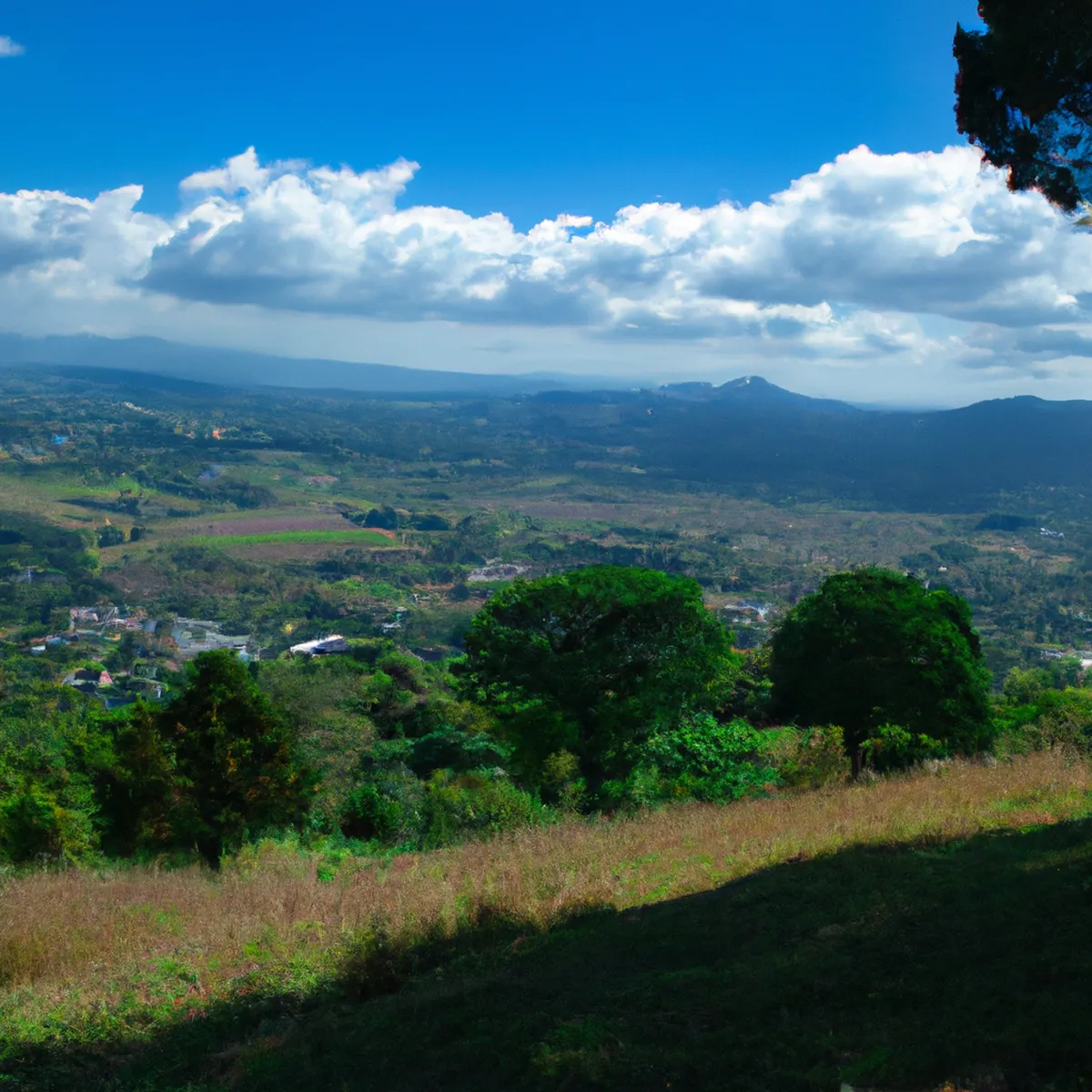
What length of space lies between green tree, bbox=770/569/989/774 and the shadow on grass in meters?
9.14

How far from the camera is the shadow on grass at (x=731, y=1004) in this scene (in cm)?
313

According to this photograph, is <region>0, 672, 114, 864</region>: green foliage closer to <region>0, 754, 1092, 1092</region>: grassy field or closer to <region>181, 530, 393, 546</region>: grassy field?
<region>0, 754, 1092, 1092</region>: grassy field

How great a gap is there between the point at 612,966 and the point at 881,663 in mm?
12261

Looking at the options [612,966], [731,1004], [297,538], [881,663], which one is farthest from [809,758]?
[297,538]

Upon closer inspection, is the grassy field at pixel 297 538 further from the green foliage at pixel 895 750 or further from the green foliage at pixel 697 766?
the green foliage at pixel 895 750

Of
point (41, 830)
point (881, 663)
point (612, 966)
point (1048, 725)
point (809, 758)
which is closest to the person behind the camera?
point (612, 966)

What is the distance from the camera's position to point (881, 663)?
15.5 meters

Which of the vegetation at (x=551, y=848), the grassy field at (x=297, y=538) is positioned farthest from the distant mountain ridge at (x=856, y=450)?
the vegetation at (x=551, y=848)

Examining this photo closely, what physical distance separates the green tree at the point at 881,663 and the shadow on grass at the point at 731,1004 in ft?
30.0

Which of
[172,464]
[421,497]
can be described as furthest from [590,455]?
[172,464]

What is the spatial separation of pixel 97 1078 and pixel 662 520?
322 ft

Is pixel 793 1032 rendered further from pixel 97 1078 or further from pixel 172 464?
pixel 172 464

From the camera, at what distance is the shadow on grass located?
3.13 metres

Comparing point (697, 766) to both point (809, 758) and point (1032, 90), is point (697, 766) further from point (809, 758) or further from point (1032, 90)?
point (1032, 90)
